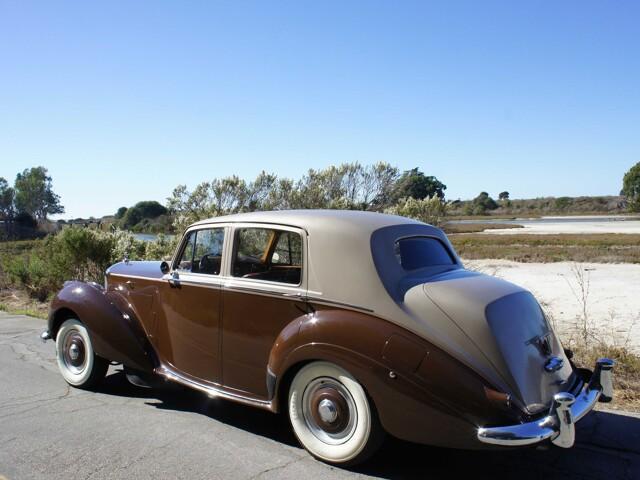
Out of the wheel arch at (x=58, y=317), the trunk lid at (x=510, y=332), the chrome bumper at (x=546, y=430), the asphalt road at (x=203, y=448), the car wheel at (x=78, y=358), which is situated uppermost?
the trunk lid at (x=510, y=332)

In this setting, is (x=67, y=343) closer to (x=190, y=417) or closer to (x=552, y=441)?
(x=190, y=417)

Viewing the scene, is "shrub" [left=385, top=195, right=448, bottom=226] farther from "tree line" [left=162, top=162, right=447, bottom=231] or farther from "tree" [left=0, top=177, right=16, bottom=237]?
"tree" [left=0, top=177, right=16, bottom=237]

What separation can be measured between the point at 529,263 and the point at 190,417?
17.6 m

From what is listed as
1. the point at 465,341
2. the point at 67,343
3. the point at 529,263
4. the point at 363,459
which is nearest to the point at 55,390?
the point at 67,343

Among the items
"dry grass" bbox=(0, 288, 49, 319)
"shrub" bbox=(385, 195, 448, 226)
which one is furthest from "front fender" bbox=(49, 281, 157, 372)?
"shrub" bbox=(385, 195, 448, 226)

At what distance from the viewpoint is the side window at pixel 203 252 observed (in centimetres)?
446

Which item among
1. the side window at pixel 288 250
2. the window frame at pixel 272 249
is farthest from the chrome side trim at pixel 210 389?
the side window at pixel 288 250

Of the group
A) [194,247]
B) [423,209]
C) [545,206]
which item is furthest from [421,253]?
[545,206]

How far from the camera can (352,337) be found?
131 inches

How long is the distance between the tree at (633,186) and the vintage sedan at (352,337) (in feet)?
272

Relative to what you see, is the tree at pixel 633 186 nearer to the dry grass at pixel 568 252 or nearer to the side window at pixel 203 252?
the dry grass at pixel 568 252

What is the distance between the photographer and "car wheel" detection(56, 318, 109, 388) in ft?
17.0

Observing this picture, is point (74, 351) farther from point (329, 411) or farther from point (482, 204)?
point (482, 204)

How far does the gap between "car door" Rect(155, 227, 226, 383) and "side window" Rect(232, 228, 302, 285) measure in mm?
186
